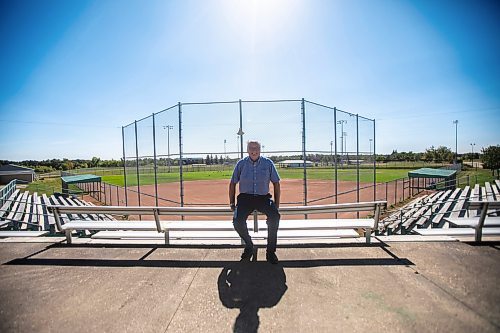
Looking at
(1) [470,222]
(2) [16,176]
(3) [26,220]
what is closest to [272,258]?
(1) [470,222]

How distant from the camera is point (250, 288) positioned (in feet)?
9.28

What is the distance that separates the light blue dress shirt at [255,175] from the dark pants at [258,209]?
3.9 inches

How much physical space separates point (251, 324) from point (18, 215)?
1063 cm

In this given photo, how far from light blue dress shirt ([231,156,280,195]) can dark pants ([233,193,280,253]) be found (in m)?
0.10

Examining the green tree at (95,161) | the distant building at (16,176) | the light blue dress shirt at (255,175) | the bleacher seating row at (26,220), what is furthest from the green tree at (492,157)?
the green tree at (95,161)

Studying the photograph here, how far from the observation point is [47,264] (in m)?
3.58

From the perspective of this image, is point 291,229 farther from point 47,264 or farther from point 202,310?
point 47,264

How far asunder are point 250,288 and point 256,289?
71 mm

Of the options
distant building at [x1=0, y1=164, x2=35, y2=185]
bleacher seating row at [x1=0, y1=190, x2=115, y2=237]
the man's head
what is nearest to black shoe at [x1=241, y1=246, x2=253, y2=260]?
the man's head

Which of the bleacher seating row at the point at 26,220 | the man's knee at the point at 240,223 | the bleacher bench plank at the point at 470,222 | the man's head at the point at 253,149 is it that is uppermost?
the man's head at the point at 253,149

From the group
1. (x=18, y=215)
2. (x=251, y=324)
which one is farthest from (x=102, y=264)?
(x=18, y=215)

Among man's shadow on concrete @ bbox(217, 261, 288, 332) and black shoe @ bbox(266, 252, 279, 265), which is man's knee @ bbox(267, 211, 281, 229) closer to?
black shoe @ bbox(266, 252, 279, 265)

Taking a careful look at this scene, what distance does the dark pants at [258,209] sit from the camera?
3473mm

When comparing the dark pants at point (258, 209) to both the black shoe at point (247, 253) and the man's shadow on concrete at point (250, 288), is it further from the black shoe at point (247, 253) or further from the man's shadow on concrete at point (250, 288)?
the man's shadow on concrete at point (250, 288)
